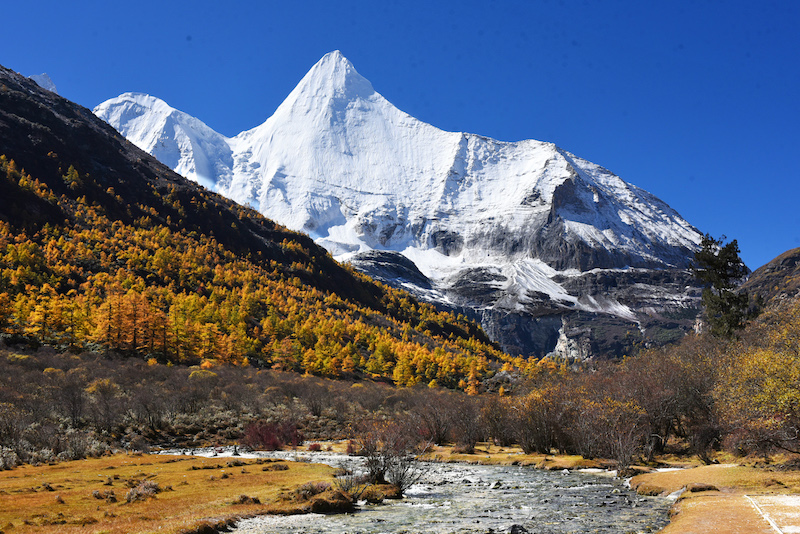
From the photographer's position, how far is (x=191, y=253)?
567 feet

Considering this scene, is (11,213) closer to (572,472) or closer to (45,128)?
(45,128)

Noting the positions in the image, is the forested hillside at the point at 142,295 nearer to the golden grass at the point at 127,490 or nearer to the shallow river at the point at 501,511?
the golden grass at the point at 127,490

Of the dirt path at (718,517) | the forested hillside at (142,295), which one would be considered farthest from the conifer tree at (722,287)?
the forested hillside at (142,295)

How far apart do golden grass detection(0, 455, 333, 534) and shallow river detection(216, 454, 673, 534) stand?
2329 millimetres

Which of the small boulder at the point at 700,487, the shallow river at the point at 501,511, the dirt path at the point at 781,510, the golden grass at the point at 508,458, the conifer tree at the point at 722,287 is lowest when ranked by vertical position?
the golden grass at the point at 508,458

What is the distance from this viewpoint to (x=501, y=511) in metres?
21.6

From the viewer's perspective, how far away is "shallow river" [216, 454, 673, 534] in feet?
60.0

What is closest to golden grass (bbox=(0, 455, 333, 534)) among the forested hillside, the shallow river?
the shallow river

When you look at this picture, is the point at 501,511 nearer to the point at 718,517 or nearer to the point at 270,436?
the point at 718,517

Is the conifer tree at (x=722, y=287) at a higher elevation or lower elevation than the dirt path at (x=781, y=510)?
higher

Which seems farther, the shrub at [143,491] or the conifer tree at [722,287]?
the conifer tree at [722,287]

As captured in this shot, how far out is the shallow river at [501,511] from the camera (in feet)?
60.0

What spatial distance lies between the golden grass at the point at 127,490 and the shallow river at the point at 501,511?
233cm

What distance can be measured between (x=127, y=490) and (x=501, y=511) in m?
15.5
